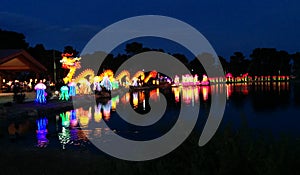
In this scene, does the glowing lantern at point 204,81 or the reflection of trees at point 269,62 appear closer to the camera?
the glowing lantern at point 204,81

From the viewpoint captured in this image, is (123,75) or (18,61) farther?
(123,75)

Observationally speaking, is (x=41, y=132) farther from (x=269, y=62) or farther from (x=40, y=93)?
(x=269, y=62)

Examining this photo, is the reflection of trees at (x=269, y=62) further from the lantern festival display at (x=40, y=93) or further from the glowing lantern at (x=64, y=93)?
the lantern festival display at (x=40, y=93)

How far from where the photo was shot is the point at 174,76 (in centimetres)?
10562

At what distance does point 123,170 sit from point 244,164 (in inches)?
54.2

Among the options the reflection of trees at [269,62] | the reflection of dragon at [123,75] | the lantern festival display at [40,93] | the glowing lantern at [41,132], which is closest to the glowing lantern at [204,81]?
the reflection of trees at [269,62]

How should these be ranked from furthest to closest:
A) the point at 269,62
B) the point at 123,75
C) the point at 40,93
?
the point at 269,62, the point at 123,75, the point at 40,93

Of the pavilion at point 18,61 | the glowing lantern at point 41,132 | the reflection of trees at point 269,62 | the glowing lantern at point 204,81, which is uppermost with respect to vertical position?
the reflection of trees at point 269,62

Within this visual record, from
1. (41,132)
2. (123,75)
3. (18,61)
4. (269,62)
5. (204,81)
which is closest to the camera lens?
(41,132)

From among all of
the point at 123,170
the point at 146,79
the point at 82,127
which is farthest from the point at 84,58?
the point at 123,170

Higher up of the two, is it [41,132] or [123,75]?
[123,75]

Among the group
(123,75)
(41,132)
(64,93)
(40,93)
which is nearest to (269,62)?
(123,75)

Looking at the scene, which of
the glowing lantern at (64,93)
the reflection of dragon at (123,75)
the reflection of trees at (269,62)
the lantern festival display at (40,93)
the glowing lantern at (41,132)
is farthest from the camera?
the reflection of trees at (269,62)

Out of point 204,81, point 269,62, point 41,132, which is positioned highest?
point 269,62
